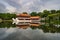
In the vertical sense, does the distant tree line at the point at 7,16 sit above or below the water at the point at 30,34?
above

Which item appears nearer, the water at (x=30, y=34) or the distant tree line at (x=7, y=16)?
the water at (x=30, y=34)

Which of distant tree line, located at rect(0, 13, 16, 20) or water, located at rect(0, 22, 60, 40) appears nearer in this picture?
water, located at rect(0, 22, 60, 40)

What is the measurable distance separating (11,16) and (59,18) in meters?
3.97

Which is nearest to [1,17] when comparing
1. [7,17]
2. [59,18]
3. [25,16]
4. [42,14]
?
[7,17]

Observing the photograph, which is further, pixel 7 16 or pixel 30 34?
pixel 7 16

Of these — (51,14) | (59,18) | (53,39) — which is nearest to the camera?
(53,39)

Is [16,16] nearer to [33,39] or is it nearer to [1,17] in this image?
[1,17]

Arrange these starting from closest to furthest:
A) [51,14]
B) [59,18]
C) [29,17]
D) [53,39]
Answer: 1. [53,39]
2. [59,18]
3. [51,14]
4. [29,17]

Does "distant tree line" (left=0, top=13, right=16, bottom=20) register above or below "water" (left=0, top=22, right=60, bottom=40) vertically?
above

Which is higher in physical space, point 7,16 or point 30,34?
point 7,16

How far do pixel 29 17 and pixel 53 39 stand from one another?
37.8ft

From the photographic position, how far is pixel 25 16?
16422 mm

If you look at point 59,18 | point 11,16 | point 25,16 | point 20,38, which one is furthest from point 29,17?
point 20,38

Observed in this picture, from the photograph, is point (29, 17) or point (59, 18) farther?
point (29, 17)
